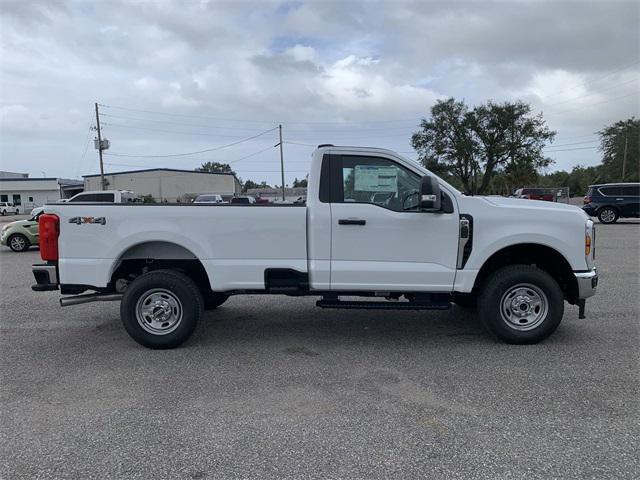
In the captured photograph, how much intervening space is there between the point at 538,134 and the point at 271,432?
5260 cm

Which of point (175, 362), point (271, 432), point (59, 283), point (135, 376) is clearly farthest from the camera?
point (59, 283)

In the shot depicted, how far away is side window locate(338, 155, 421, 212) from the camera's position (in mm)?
5211

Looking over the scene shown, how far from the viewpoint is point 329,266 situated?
5191mm

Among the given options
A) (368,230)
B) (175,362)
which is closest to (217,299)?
(175,362)

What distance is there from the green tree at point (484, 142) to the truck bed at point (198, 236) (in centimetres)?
4617

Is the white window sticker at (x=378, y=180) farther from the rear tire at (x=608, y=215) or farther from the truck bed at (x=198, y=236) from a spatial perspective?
the rear tire at (x=608, y=215)

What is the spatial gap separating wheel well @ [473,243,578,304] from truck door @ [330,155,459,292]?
57 cm

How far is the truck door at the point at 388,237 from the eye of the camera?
511 centimetres

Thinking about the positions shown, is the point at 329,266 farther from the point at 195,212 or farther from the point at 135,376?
the point at 135,376

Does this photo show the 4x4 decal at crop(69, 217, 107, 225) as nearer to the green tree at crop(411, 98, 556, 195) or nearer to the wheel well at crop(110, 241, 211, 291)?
the wheel well at crop(110, 241, 211, 291)

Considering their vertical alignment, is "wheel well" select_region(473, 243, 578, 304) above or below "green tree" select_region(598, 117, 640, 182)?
below

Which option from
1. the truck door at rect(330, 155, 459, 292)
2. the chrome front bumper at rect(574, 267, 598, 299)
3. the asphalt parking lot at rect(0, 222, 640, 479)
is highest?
the truck door at rect(330, 155, 459, 292)

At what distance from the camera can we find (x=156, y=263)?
562cm

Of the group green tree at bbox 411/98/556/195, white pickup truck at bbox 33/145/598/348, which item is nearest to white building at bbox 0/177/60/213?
green tree at bbox 411/98/556/195
